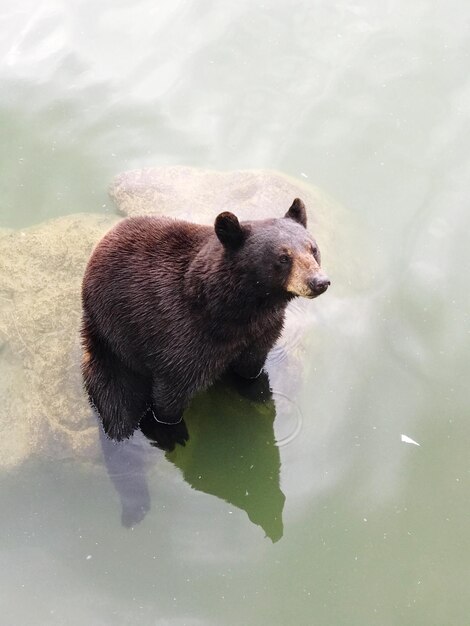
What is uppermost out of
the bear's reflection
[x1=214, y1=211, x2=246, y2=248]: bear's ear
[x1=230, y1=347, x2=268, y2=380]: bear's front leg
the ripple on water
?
[x1=214, y1=211, x2=246, y2=248]: bear's ear

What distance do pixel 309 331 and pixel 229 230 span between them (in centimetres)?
156

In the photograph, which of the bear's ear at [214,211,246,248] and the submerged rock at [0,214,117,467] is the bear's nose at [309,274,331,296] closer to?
the bear's ear at [214,211,246,248]

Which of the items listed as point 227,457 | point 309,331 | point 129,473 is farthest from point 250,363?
point 129,473

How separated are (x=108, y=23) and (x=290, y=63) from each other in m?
1.86

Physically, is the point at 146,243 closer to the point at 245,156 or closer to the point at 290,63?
the point at 245,156

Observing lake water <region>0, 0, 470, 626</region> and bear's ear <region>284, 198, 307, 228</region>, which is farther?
lake water <region>0, 0, 470, 626</region>

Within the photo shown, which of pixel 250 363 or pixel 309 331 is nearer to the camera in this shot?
pixel 250 363

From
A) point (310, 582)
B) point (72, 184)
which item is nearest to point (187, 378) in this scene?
point (310, 582)

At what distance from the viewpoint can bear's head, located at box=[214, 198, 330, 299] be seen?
11.1ft

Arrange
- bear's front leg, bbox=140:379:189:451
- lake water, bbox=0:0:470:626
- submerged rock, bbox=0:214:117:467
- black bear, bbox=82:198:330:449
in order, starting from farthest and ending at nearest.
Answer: submerged rock, bbox=0:214:117:467
bear's front leg, bbox=140:379:189:451
lake water, bbox=0:0:470:626
black bear, bbox=82:198:330:449

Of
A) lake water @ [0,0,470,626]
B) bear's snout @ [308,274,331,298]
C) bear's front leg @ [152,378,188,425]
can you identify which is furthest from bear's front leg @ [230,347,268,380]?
bear's snout @ [308,274,331,298]

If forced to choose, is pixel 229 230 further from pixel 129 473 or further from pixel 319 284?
pixel 129 473

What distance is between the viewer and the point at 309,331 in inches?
192

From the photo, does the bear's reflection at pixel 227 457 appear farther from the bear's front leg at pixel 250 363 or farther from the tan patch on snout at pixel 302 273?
the tan patch on snout at pixel 302 273
